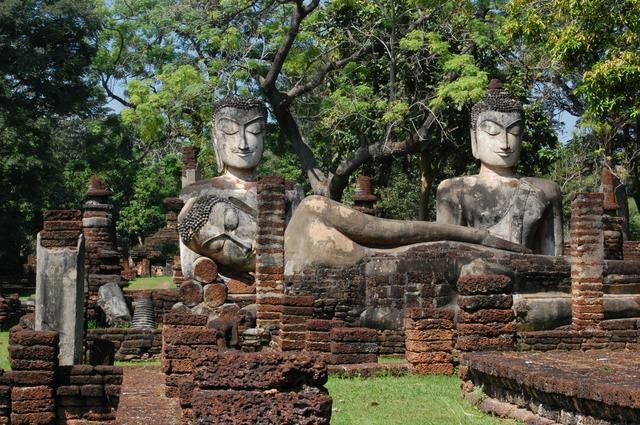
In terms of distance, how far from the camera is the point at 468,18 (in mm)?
24062

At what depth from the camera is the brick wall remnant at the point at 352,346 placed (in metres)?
10.9

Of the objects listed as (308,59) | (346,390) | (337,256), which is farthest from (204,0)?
(346,390)

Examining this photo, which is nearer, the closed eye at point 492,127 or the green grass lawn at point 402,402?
the green grass lawn at point 402,402

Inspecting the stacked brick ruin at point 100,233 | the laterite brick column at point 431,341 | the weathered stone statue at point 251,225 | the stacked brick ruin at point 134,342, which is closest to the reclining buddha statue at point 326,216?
the weathered stone statue at point 251,225

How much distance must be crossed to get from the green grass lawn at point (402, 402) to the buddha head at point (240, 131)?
21.7ft

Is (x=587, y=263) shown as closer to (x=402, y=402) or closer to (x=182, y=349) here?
(x=402, y=402)

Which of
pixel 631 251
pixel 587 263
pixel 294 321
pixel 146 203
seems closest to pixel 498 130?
pixel 587 263

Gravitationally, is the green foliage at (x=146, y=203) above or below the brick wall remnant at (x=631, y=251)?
above

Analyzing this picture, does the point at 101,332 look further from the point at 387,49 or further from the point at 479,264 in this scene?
the point at 387,49

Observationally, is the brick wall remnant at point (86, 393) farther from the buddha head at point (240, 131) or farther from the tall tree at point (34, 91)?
the tall tree at point (34, 91)

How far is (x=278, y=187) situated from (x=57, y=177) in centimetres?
1691

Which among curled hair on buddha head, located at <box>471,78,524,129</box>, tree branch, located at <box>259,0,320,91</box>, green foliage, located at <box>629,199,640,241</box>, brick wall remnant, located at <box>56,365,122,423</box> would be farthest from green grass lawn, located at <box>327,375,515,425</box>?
green foliage, located at <box>629,199,640,241</box>

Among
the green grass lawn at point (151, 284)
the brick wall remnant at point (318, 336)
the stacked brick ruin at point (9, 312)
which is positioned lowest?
the brick wall remnant at point (318, 336)

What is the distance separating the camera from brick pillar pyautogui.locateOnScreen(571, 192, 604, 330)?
1352cm
